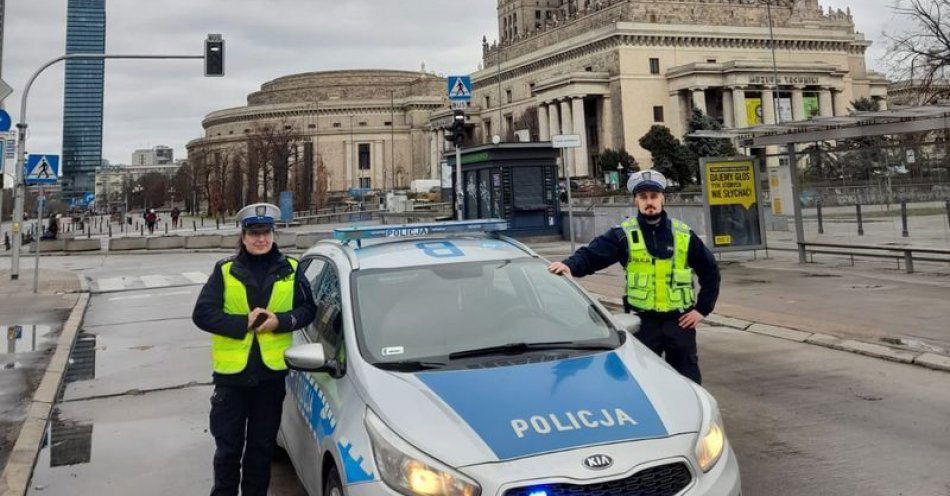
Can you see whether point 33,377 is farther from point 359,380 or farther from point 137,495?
point 359,380

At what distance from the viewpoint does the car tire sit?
10.0ft

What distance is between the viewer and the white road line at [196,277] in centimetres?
1806

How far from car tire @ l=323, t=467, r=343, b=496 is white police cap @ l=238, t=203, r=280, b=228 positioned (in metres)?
1.53

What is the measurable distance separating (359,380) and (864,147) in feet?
48.1

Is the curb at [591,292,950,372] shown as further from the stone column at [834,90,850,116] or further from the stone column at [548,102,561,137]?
the stone column at [834,90,850,116]

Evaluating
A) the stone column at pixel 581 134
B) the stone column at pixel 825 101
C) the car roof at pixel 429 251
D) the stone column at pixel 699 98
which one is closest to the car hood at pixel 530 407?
the car roof at pixel 429 251

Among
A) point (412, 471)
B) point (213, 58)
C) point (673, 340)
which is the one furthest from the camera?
point (213, 58)

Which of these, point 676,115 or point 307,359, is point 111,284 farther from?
point 676,115

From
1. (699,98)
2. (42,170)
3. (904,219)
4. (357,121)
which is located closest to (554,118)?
(699,98)

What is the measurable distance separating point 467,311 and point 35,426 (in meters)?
4.47

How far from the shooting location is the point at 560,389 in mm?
3064

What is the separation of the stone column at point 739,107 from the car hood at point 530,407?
259 feet

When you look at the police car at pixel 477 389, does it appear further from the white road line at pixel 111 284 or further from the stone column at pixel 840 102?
the stone column at pixel 840 102

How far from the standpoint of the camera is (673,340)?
4.60 meters
